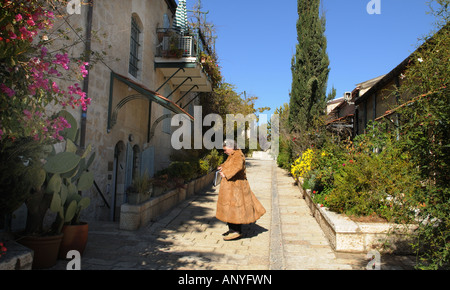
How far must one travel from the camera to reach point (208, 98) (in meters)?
17.3

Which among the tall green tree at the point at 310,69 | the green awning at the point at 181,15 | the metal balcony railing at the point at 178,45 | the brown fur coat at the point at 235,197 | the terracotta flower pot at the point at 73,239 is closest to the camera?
the terracotta flower pot at the point at 73,239

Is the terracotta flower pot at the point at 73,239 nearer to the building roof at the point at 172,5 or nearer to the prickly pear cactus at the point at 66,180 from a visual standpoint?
the prickly pear cactus at the point at 66,180

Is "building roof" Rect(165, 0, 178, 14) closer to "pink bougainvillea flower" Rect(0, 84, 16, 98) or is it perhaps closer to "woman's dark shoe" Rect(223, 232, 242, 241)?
"woman's dark shoe" Rect(223, 232, 242, 241)

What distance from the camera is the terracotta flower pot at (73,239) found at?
169 inches

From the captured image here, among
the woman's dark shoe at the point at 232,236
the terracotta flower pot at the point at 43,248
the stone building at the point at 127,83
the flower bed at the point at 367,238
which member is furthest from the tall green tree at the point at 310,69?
the terracotta flower pot at the point at 43,248

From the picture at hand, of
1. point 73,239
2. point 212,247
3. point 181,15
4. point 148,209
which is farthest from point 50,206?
point 181,15

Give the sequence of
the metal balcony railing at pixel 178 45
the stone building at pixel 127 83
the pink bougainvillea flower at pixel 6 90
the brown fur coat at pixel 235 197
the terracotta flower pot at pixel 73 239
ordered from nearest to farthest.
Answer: the pink bougainvillea flower at pixel 6 90
the terracotta flower pot at pixel 73 239
the brown fur coat at pixel 235 197
the stone building at pixel 127 83
the metal balcony railing at pixel 178 45

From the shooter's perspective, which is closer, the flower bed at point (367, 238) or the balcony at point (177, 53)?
the flower bed at point (367, 238)

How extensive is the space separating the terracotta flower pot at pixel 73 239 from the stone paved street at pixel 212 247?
0.50 feet

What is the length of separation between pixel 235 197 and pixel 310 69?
10.8 m

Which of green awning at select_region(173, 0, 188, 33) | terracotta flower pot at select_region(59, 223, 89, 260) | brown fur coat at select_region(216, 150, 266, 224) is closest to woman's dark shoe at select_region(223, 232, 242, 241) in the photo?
brown fur coat at select_region(216, 150, 266, 224)
